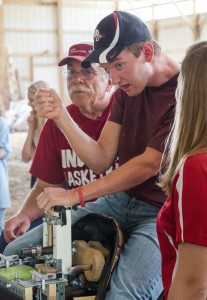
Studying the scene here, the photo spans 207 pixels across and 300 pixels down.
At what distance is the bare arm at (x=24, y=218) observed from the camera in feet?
9.91

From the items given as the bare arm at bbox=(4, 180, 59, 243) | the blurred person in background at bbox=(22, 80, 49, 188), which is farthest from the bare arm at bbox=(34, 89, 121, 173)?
the blurred person in background at bbox=(22, 80, 49, 188)

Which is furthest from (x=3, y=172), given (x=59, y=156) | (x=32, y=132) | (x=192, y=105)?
(x=192, y=105)

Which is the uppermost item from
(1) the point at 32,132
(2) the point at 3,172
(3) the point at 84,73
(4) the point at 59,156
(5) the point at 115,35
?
(5) the point at 115,35

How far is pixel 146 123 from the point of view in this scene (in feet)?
8.46

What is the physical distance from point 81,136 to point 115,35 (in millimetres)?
465

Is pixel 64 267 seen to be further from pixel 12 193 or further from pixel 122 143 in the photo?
pixel 12 193

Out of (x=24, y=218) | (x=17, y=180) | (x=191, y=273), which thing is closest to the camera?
(x=191, y=273)

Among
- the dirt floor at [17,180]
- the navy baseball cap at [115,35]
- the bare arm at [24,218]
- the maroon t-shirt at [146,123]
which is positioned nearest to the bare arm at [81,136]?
the maroon t-shirt at [146,123]

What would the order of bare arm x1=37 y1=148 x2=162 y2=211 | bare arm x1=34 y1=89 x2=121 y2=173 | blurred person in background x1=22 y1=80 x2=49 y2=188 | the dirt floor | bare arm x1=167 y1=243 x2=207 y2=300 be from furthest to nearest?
the dirt floor → blurred person in background x1=22 y1=80 x2=49 y2=188 → bare arm x1=34 y1=89 x2=121 y2=173 → bare arm x1=37 y1=148 x2=162 y2=211 → bare arm x1=167 y1=243 x2=207 y2=300

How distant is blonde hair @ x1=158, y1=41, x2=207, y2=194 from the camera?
1.63 metres

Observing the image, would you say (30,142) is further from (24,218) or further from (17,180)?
(17,180)

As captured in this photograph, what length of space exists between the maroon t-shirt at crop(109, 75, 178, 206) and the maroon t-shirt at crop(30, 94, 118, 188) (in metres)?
0.47

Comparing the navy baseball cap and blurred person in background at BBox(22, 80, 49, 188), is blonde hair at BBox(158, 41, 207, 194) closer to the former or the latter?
the navy baseball cap

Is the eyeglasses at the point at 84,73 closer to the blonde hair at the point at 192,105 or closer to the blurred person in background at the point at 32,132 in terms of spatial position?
the blonde hair at the point at 192,105
